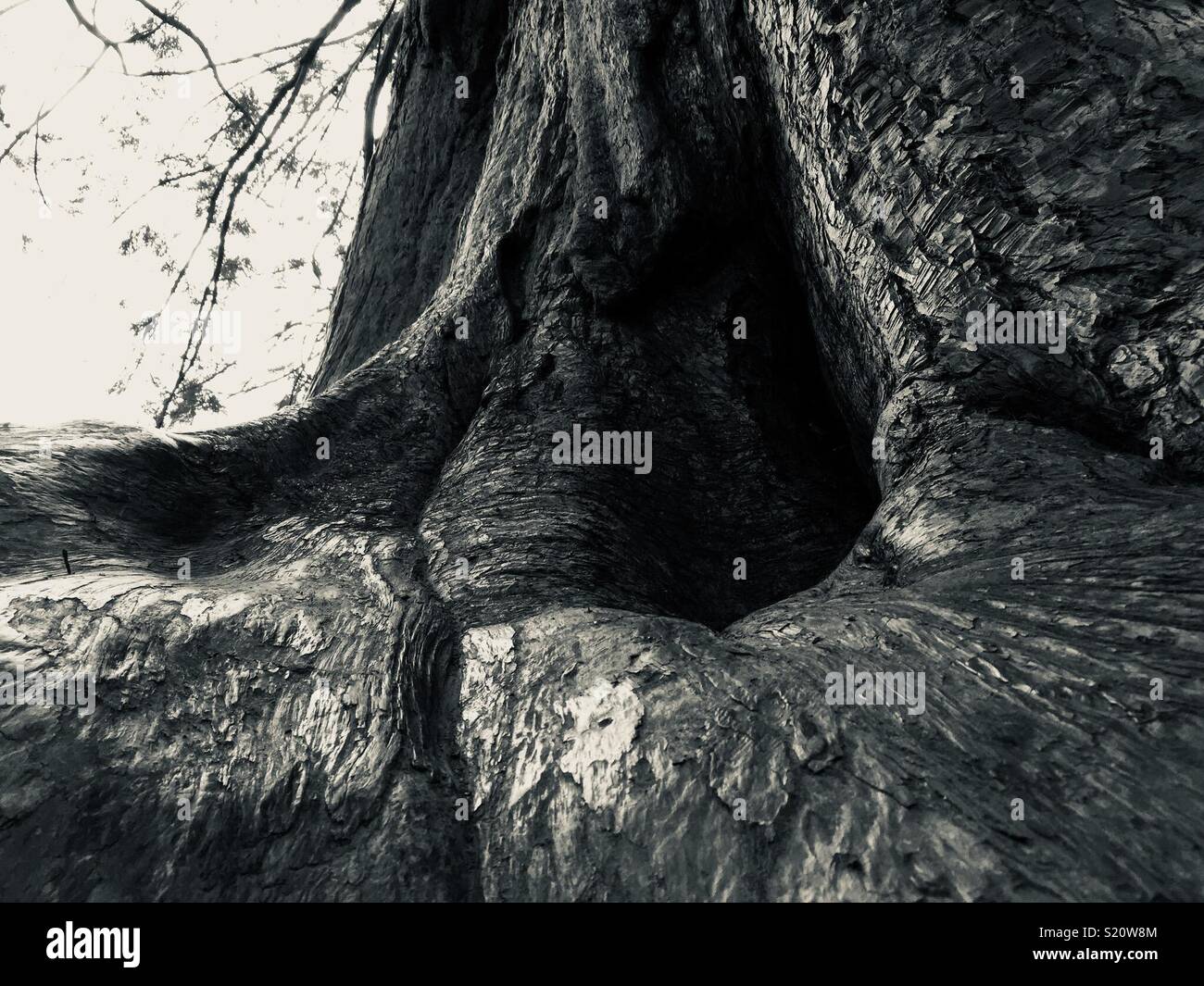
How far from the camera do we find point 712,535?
2.54 meters

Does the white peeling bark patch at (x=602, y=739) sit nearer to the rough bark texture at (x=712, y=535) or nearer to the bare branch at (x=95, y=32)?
the rough bark texture at (x=712, y=535)

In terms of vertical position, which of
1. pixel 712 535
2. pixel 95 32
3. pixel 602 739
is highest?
pixel 95 32

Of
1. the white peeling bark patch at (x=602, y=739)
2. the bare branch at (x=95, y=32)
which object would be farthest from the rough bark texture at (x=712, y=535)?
the bare branch at (x=95, y=32)

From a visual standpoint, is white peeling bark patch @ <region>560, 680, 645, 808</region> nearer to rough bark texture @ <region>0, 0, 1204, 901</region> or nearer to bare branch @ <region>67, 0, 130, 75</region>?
rough bark texture @ <region>0, 0, 1204, 901</region>

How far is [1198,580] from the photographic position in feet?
4.40

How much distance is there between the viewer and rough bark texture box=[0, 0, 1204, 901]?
49.1 inches

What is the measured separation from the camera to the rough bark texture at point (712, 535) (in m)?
1.25

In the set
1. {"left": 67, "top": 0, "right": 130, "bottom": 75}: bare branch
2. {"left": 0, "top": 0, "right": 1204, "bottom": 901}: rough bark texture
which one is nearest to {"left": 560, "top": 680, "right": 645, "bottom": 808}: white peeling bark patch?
{"left": 0, "top": 0, "right": 1204, "bottom": 901}: rough bark texture

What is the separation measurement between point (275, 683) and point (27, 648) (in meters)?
0.45

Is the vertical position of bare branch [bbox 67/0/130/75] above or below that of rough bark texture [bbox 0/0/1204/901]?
above

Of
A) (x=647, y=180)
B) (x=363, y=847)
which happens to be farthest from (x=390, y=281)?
(x=363, y=847)

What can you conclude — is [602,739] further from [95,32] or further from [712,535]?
[95,32]

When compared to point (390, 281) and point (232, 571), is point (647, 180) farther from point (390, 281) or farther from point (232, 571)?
point (390, 281)

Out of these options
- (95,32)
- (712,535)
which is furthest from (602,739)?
(95,32)
